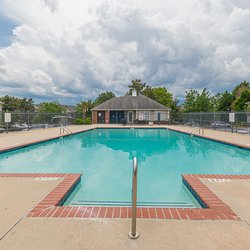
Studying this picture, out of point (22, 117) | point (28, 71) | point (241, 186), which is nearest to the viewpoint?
point (241, 186)

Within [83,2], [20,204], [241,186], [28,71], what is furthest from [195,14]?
[28,71]

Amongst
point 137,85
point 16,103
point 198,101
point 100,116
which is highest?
point 137,85

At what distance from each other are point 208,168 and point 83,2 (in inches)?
484

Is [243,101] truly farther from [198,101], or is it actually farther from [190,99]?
[190,99]

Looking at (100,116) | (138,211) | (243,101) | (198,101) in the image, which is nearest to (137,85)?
(198,101)

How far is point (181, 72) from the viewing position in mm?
25969

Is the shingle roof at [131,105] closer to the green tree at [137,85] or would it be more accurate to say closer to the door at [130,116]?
the door at [130,116]

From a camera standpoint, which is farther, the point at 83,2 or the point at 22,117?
the point at 22,117

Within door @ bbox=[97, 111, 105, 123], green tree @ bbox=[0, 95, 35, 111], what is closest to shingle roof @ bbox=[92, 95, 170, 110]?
door @ bbox=[97, 111, 105, 123]

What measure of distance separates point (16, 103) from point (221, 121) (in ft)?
104

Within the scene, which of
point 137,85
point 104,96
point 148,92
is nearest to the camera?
point 148,92

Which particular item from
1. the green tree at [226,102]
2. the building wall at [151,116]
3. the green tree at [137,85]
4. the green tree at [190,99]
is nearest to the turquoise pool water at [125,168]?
the building wall at [151,116]

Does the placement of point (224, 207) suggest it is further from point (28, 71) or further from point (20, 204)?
point (28, 71)

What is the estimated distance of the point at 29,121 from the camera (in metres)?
18.6
